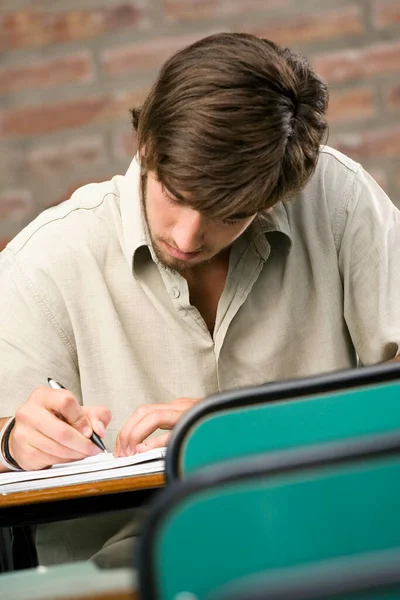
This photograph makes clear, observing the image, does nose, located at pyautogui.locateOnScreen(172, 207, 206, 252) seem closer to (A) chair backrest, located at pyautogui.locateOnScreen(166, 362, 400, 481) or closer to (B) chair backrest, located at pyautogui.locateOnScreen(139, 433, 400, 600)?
(A) chair backrest, located at pyautogui.locateOnScreen(166, 362, 400, 481)

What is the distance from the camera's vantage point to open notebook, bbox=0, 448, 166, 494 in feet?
3.35

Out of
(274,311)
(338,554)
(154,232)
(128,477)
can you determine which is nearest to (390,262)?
(274,311)

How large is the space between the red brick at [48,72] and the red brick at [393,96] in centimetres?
79

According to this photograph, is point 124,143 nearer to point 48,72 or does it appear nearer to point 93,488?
point 48,72

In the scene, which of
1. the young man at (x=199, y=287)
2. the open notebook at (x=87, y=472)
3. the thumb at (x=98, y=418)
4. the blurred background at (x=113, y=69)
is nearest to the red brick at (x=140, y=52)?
the blurred background at (x=113, y=69)

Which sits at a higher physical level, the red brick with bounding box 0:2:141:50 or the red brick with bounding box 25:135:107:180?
the red brick with bounding box 0:2:141:50

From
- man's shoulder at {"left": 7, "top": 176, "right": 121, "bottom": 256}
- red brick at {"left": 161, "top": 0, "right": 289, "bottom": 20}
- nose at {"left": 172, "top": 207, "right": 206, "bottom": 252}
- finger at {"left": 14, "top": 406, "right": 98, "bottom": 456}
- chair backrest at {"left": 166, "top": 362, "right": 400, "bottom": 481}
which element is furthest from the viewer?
red brick at {"left": 161, "top": 0, "right": 289, "bottom": 20}

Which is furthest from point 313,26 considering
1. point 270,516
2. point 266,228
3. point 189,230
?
point 270,516

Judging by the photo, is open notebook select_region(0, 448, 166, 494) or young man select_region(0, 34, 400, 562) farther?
young man select_region(0, 34, 400, 562)

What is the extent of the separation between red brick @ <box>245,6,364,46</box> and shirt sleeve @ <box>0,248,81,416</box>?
3.77 ft

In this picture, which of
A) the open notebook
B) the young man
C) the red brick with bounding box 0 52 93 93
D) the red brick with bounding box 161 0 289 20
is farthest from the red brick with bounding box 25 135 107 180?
the open notebook

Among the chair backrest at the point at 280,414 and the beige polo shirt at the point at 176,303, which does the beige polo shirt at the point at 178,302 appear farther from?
the chair backrest at the point at 280,414

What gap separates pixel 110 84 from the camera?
7.55 feet

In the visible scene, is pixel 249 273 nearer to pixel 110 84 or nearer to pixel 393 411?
pixel 393 411
